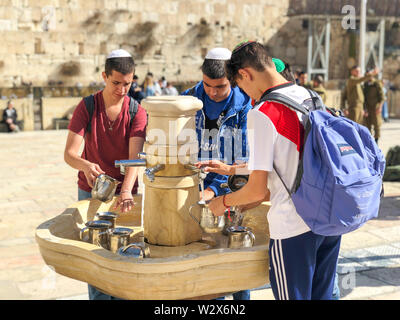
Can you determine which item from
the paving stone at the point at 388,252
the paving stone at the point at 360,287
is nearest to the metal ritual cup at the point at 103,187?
the paving stone at the point at 360,287

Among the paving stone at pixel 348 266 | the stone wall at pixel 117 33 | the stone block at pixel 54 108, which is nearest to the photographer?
the paving stone at pixel 348 266

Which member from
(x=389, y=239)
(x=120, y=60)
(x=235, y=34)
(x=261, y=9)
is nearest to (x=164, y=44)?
(x=235, y=34)

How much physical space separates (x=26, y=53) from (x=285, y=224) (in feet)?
64.5

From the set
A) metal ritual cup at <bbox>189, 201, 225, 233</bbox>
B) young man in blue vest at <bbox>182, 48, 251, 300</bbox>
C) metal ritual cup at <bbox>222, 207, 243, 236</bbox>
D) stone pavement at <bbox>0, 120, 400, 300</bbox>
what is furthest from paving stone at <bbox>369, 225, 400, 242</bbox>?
metal ritual cup at <bbox>189, 201, 225, 233</bbox>

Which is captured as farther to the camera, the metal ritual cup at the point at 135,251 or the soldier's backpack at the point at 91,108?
the soldier's backpack at the point at 91,108

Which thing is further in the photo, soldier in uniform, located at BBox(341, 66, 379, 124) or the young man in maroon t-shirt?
soldier in uniform, located at BBox(341, 66, 379, 124)

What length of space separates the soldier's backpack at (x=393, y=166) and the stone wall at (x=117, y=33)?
14.5 m

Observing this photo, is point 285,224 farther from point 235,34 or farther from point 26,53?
point 235,34

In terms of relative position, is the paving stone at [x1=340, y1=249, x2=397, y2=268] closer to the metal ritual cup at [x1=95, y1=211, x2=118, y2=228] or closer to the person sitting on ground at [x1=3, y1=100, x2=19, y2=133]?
the metal ritual cup at [x1=95, y1=211, x2=118, y2=228]

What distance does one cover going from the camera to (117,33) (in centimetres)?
2234

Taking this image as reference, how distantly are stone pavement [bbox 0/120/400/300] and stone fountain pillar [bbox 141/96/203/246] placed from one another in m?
2.00

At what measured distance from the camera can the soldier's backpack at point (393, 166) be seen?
29.9ft

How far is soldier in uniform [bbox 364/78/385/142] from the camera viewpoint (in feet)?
39.4

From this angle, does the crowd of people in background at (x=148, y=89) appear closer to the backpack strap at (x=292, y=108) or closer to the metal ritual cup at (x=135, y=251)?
the metal ritual cup at (x=135, y=251)
